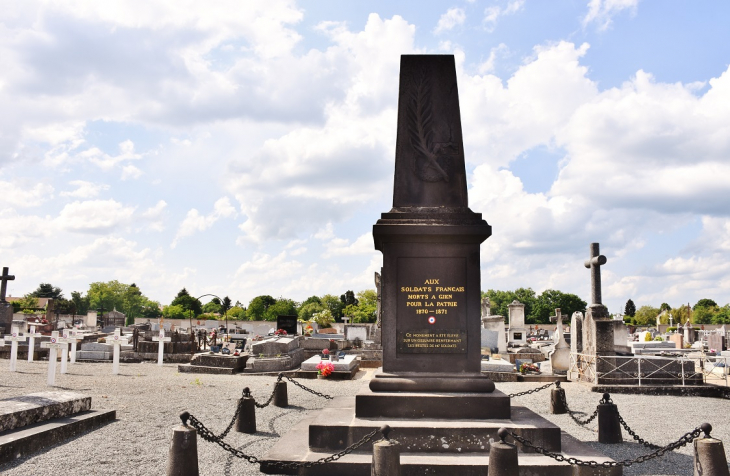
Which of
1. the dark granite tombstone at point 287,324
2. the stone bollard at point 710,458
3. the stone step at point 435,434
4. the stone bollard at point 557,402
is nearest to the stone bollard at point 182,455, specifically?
the stone step at point 435,434

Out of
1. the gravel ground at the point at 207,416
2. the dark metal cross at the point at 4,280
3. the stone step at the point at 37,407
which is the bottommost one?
the gravel ground at the point at 207,416

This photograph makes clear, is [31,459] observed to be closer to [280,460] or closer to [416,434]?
[280,460]

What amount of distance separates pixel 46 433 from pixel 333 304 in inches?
3792

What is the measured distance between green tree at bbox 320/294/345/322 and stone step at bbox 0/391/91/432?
87518 millimetres

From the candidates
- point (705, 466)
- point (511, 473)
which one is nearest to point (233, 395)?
point (511, 473)

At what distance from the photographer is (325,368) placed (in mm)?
15398

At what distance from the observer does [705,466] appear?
4.93 metres

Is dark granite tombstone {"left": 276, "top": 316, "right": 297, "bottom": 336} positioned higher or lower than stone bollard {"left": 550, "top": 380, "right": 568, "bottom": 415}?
higher

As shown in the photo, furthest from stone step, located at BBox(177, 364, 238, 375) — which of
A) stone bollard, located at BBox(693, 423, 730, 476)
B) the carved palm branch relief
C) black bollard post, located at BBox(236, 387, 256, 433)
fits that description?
stone bollard, located at BBox(693, 423, 730, 476)

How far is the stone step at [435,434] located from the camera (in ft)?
20.2

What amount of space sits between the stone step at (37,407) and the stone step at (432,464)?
134 inches

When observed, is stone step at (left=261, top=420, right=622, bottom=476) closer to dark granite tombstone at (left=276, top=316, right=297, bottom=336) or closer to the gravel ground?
the gravel ground

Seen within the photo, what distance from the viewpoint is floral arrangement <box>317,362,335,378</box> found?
1534 cm

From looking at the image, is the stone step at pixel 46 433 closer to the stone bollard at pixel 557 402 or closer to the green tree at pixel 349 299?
the stone bollard at pixel 557 402
